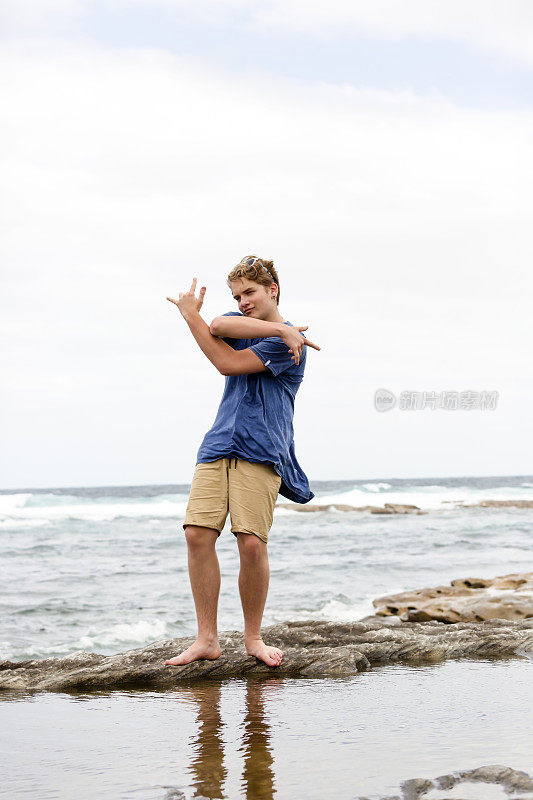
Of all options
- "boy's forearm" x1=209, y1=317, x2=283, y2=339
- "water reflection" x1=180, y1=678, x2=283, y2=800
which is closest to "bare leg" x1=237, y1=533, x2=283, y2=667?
"water reflection" x1=180, y1=678, x2=283, y2=800

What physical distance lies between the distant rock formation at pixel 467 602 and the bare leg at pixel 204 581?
301 centimetres

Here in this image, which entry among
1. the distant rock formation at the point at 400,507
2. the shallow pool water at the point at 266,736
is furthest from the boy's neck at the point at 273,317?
the distant rock formation at the point at 400,507

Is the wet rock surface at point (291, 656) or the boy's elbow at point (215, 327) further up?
the boy's elbow at point (215, 327)

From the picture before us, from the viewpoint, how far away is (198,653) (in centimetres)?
348

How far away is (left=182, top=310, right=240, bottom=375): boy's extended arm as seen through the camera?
3.54 meters

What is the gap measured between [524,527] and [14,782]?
19.1 meters

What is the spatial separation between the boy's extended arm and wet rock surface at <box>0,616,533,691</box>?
1282 millimetres

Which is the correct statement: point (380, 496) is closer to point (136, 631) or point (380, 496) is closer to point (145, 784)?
point (136, 631)

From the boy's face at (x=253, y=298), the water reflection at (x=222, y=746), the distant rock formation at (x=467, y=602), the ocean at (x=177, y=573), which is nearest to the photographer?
the water reflection at (x=222, y=746)

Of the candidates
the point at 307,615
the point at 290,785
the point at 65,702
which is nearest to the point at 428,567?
the point at 307,615

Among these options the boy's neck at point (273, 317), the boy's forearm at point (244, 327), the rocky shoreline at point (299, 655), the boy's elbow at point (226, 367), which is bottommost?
the rocky shoreline at point (299, 655)

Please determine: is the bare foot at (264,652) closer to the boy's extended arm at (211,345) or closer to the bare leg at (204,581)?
the bare leg at (204,581)

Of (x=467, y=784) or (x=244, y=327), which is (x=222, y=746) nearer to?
(x=467, y=784)

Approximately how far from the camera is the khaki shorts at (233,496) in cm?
354
